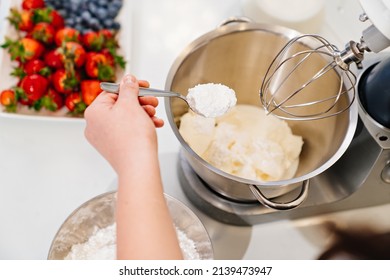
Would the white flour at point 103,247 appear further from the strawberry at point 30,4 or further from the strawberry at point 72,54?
the strawberry at point 30,4

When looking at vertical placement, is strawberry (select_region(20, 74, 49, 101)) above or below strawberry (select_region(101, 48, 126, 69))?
below

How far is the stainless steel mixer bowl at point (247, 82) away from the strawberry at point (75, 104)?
0.60 feet

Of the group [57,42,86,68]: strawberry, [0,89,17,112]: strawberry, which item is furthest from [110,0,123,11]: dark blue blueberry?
[0,89,17,112]: strawberry

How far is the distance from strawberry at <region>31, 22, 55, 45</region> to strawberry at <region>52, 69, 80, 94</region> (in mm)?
81

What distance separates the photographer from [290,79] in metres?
0.76

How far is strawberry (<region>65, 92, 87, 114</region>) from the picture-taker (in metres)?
0.79

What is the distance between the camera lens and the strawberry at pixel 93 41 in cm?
84

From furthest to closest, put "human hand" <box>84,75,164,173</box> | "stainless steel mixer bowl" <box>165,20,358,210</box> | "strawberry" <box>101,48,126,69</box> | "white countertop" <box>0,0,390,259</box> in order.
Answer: "strawberry" <box>101,48,126,69</box>, "white countertop" <box>0,0,390,259</box>, "stainless steel mixer bowl" <box>165,20,358,210</box>, "human hand" <box>84,75,164,173</box>

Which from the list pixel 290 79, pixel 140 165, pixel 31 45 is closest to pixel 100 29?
pixel 31 45

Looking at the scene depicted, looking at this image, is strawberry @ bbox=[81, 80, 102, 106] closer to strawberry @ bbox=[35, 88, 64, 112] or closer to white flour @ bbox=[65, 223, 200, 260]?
strawberry @ bbox=[35, 88, 64, 112]

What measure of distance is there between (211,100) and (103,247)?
266 mm

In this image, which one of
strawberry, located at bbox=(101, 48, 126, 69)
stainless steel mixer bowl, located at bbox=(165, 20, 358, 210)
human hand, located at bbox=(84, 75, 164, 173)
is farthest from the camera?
strawberry, located at bbox=(101, 48, 126, 69)
